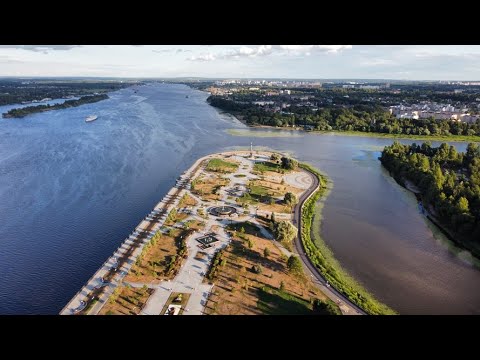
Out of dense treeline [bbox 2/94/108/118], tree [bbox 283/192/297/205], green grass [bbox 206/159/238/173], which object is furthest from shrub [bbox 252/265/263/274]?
dense treeline [bbox 2/94/108/118]

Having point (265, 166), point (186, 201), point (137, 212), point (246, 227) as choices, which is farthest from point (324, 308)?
point (265, 166)

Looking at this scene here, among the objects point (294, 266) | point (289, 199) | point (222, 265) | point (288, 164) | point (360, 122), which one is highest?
point (360, 122)

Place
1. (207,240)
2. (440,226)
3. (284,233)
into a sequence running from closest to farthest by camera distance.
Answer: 1. (207,240)
2. (284,233)
3. (440,226)

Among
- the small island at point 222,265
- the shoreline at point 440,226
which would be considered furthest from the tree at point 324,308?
the shoreline at point 440,226

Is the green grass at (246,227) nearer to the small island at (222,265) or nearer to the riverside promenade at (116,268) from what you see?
the small island at (222,265)

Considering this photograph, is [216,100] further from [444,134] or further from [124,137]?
[444,134]

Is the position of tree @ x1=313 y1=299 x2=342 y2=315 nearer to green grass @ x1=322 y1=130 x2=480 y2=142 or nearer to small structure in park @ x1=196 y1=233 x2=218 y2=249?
small structure in park @ x1=196 y1=233 x2=218 y2=249

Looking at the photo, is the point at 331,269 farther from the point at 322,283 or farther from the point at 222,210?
the point at 222,210
